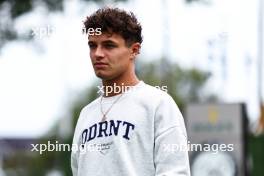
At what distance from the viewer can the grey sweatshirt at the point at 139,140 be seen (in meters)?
3.43

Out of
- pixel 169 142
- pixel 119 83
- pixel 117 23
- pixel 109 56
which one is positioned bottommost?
pixel 169 142

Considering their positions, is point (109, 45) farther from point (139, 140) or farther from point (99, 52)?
point (139, 140)

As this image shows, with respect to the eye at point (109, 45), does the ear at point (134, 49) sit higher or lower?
lower

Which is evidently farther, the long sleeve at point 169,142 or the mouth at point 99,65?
the mouth at point 99,65

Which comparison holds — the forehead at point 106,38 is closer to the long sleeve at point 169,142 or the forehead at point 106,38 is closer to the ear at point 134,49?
the ear at point 134,49

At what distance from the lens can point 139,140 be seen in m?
3.47

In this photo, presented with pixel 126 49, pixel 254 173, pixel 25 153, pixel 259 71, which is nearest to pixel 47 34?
pixel 126 49

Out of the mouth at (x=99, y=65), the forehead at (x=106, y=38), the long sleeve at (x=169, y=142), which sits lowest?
the long sleeve at (x=169, y=142)

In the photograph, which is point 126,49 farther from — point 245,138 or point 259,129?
point 259,129

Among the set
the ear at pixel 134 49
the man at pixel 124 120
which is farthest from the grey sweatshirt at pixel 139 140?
the ear at pixel 134 49

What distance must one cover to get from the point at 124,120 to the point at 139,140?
0.33 ft

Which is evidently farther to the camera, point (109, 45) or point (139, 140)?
point (109, 45)

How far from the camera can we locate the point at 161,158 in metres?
3.41

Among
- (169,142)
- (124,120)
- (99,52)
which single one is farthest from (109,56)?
(169,142)
